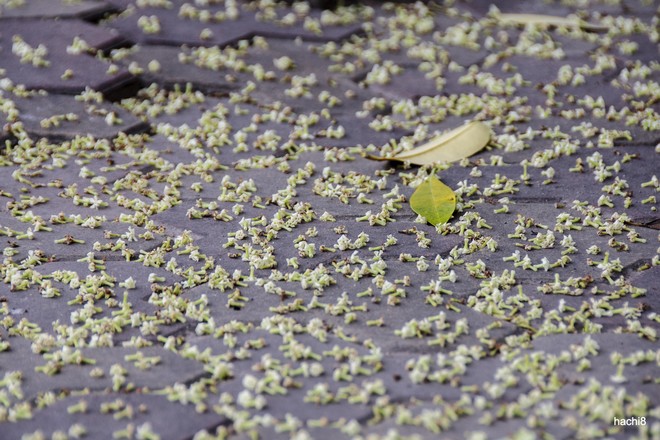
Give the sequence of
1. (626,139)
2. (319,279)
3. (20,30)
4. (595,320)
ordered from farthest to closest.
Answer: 1. (20,30)
2. (626,139)
3. (319,279)
4. (595,320)

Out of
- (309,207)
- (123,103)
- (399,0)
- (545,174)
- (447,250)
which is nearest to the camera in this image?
(447,250)

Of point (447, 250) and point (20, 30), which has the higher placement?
point (20, 30)

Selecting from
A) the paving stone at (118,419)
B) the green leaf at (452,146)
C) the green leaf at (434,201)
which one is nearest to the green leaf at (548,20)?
the green leaf at (452,146)

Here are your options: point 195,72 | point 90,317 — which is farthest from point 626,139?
point 90,317

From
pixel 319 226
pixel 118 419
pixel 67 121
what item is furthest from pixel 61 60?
pixel 118 419

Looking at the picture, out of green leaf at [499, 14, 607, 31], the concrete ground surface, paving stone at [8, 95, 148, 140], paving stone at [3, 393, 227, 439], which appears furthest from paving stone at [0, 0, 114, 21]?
paving stone at [3, 393, 227, 439]

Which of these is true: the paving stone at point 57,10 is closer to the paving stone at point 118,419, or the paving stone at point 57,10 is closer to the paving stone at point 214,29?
the paving stone at point 214,29

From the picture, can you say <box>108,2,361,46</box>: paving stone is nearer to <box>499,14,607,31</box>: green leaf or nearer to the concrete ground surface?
the concrete ground surface

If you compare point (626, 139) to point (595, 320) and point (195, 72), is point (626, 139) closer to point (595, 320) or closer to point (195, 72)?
point (595, 320)
